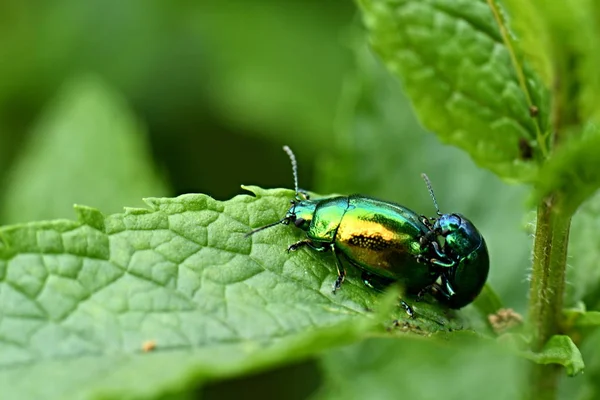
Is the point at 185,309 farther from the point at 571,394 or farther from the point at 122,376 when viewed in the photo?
the point at 571,394

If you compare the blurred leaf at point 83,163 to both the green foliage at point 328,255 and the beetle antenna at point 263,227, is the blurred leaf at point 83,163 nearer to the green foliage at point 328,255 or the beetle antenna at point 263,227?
the green foliage at point 328,255

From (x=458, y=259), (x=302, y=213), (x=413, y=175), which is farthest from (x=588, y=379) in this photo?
(x=302, y=213)

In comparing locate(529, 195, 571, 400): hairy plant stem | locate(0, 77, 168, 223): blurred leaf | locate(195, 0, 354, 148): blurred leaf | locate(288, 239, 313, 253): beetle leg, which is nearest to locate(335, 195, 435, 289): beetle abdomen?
locate(288, 239, 313, 253): beetle leg

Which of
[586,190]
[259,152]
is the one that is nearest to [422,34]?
[586,190]

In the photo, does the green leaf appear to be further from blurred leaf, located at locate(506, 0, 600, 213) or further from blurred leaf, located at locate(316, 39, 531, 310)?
blurred leaf, located at locate(316, 39, 531, 310)

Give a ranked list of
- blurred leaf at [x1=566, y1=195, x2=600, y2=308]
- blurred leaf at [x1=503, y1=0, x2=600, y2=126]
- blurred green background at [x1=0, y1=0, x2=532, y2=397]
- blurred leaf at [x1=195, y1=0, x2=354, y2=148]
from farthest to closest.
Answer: blurred leaf at [x1=195, y1=0, x2=354, y2=148] → blurred green background at [x1=0, y1=0, x2=532, y2=397] → blurred leaf at [x1=566, y1=195, x2=600, y2=308] → blurred leaf at [x1=503, y1=0, x2=600, y2=126]

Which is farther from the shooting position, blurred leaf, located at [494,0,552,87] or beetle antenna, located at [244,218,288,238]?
beetle antenna, located at [244,218,288,238]

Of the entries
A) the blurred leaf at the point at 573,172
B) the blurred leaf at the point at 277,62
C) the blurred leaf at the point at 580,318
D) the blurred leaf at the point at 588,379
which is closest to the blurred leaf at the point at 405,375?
the blurred leaf at the point at 588,379
